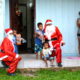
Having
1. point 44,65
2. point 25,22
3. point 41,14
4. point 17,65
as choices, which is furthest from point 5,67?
point 25,22

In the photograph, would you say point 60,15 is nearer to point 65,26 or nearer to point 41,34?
point 65,26

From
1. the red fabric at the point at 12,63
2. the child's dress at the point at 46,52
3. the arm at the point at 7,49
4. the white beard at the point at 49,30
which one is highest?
the white beard at the point at 49,30

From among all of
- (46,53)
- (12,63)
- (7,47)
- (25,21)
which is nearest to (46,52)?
(46,53)

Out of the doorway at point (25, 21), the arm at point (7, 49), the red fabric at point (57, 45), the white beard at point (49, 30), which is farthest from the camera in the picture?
the doorway at point (25, 21)

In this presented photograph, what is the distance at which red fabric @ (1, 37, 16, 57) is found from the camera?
11742mm

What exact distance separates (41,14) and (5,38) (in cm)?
326

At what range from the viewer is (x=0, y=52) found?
11906mm

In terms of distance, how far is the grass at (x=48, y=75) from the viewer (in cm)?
1135

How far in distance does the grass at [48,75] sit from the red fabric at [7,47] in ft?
2.21

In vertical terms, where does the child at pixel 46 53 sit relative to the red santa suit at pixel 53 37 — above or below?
below

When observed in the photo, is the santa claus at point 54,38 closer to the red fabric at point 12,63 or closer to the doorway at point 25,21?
the red fabric at point 12,63

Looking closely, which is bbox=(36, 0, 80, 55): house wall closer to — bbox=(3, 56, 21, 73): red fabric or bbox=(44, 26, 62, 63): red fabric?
bbox=(44, 26, 62, 63): red fabric

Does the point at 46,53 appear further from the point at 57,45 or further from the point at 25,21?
the point at 25,21

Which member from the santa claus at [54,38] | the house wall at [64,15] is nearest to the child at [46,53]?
the santa claus at [54,38]
